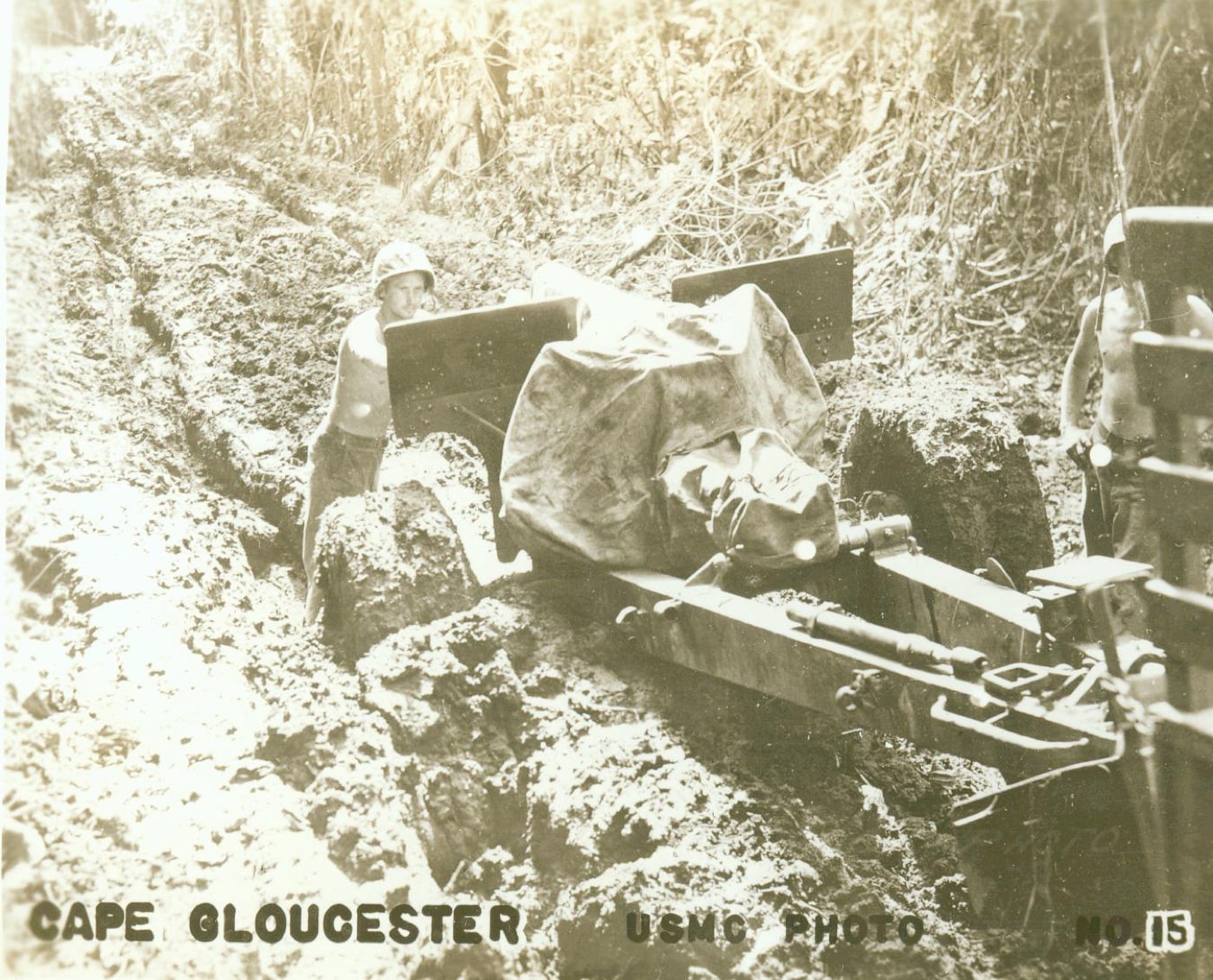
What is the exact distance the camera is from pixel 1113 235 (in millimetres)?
3135

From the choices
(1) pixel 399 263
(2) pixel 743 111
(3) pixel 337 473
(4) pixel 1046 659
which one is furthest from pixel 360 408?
(4) pixel 1046 659

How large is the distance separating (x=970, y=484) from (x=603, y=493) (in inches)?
37.9

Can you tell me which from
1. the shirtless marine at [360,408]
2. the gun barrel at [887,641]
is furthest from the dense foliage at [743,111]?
the gun barrel at [887,641]

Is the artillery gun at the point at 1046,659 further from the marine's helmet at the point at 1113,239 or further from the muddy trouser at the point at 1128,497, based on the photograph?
the marine's helmet at the point at 1113,239

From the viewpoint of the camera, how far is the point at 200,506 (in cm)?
305

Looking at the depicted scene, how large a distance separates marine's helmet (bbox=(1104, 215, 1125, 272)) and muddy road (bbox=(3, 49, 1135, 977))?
1321mm

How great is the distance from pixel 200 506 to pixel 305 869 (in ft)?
3.10

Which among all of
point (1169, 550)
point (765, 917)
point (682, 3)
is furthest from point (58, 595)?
point (1169, 550)

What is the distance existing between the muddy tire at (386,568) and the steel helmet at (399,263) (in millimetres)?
539

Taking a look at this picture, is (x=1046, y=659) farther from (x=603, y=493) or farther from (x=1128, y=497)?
(x=603, y=493)

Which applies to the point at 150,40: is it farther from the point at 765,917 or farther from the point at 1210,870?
the point at 1210,870

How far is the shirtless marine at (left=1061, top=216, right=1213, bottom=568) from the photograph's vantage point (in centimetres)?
311

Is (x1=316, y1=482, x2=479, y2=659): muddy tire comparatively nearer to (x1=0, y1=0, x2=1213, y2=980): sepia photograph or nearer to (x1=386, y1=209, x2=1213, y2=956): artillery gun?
(x1=0, y1=0, x2=1213, y2=980): sepia photograph

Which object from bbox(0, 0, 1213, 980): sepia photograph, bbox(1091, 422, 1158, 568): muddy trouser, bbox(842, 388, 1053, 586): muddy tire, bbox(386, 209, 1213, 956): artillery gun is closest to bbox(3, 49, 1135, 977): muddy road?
bbox(0, 0, 1213, 980): sepia photograph
